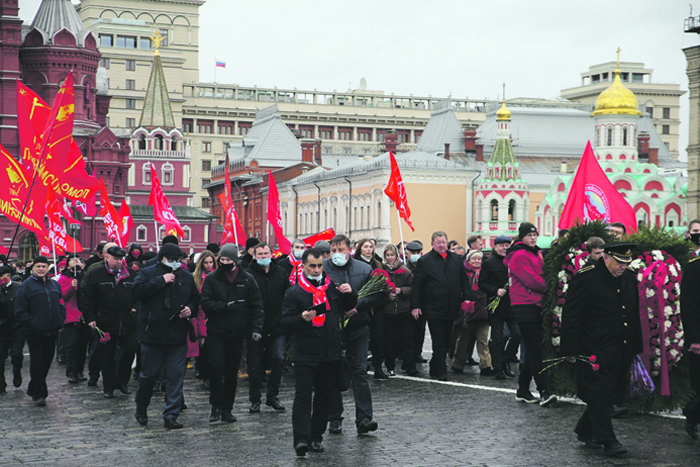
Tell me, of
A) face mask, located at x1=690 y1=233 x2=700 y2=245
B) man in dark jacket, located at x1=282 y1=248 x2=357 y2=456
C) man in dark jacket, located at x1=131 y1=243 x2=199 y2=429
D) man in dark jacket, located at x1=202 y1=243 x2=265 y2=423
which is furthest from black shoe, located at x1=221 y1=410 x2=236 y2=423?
face mask, located at x1=690 y1=233 x2=700 y2=245

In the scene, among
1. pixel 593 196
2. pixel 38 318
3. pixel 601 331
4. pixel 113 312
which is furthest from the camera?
pixel 593 196

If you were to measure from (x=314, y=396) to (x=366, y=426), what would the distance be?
865 mm

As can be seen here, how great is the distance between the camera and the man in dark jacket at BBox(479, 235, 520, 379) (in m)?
14.1

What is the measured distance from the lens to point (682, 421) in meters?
10.6

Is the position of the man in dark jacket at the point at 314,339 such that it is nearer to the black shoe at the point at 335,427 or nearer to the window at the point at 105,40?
the black shoe at the point at 335,427

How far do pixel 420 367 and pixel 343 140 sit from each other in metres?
109

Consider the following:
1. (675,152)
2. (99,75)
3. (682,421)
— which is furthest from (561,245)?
(675,152)

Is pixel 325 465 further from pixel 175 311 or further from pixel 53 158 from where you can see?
pixel 53 158

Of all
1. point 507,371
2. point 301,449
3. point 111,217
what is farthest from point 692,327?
point 111,217

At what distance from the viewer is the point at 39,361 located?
41.1 ft

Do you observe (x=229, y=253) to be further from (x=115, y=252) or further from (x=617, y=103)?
(x=617, y=103)

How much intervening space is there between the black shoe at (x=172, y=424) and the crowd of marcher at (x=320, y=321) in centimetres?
1

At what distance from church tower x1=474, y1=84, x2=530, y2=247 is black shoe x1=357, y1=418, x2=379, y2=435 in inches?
2253

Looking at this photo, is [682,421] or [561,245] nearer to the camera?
[682,421]
